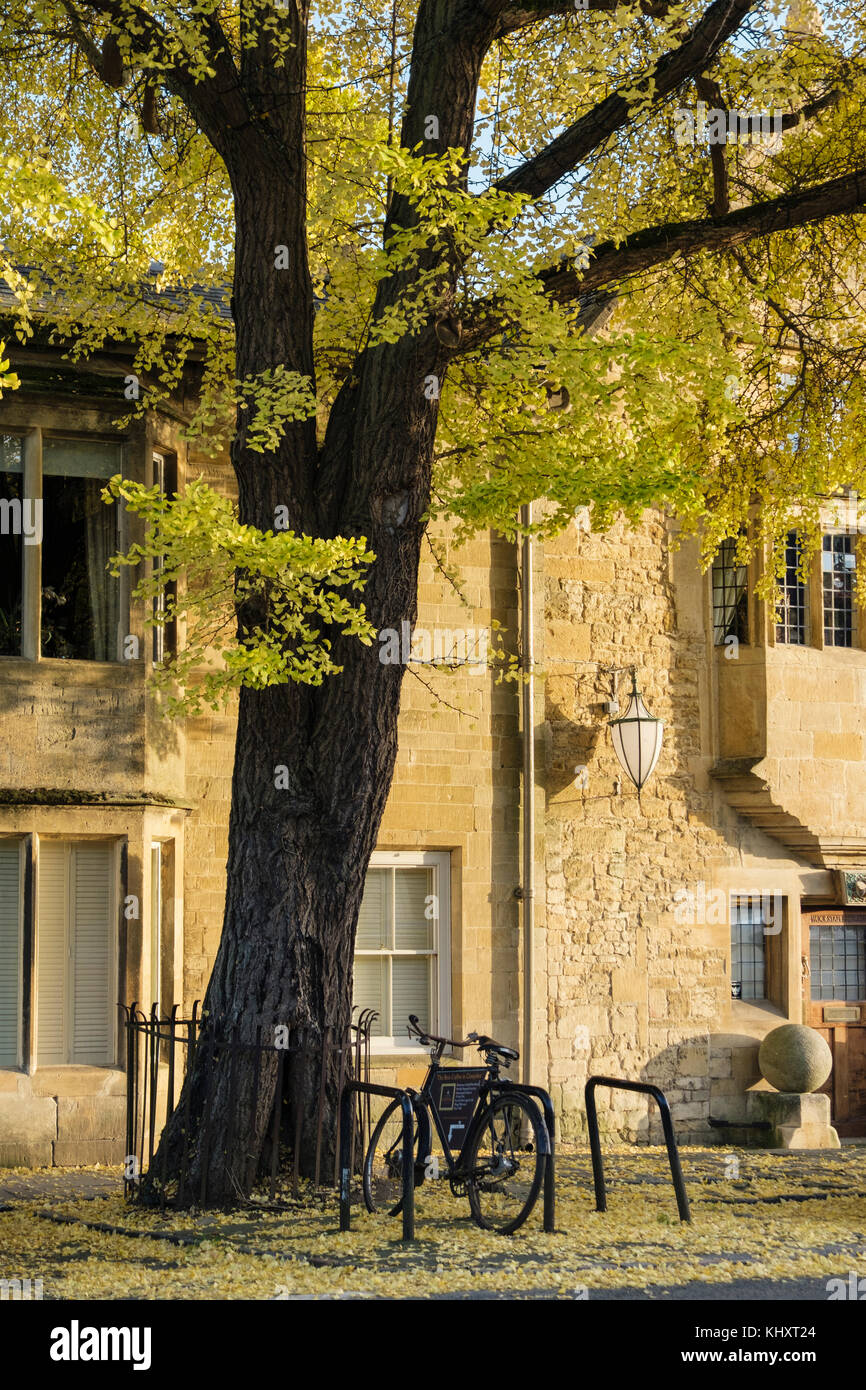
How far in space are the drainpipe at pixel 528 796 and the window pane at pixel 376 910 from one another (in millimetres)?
1167

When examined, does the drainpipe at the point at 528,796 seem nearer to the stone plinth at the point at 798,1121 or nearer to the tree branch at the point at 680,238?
the stone plinth at the point at 798,1121

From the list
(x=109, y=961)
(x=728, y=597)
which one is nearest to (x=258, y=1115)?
(x=109, y=961)

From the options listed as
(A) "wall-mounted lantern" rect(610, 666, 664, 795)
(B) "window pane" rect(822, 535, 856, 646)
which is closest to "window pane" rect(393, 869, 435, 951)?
(A) "wall-mounted lantern" rect(610, 666, 664, 795)

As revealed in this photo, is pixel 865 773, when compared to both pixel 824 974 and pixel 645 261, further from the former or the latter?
pixel 645 261

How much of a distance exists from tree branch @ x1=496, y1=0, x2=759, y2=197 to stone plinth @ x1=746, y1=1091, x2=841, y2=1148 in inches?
326

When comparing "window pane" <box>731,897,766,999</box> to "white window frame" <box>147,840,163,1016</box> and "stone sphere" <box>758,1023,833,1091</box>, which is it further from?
"white window frame" <box>147,840,163,1016</box>

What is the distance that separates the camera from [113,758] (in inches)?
460

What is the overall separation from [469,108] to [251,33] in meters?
1.34

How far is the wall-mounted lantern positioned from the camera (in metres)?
13.2

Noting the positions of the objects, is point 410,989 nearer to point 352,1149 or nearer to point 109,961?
point 109,961

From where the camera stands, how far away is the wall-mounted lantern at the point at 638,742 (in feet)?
43.3

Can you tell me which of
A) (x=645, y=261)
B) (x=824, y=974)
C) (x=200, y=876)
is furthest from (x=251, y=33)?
(x=824, y=974)

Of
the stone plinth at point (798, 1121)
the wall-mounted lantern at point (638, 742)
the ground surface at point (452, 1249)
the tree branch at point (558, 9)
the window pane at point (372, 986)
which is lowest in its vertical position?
the stone plinth at point (798, 1121)

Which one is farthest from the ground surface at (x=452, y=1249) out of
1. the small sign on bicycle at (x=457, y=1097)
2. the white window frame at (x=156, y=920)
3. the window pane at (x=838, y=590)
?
the window pane at (x=838, y=590)
